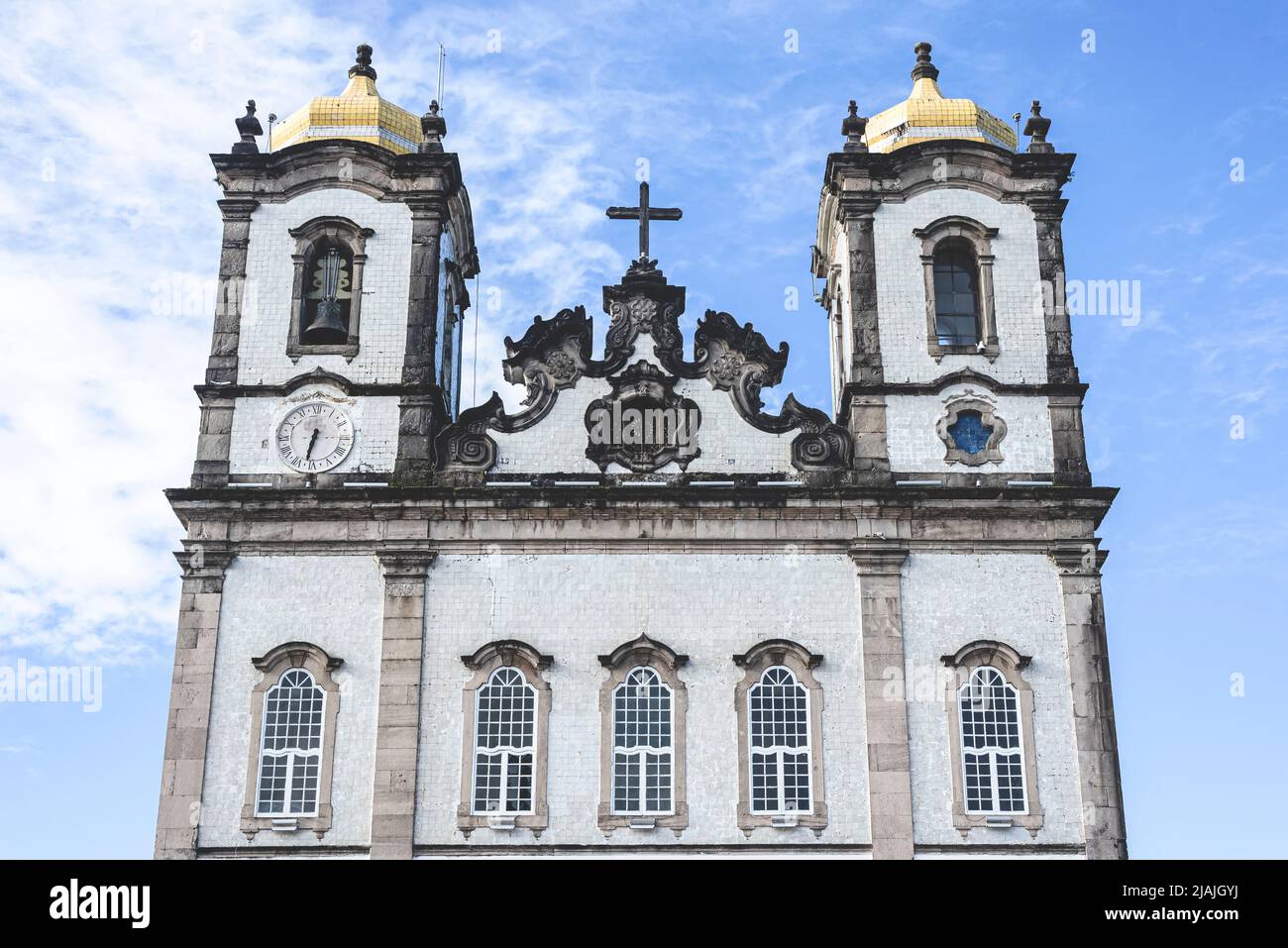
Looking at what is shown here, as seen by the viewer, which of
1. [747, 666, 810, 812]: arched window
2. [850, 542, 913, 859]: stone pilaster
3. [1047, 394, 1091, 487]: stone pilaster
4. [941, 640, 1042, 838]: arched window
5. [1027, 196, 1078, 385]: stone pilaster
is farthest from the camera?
[1027, 196, 1078, 385]: stone pilaster

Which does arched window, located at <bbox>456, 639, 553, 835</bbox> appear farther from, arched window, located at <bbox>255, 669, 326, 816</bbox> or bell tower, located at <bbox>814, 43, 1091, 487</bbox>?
bell tower, located at <bbox>814, 43, 1091, 487</bbox>

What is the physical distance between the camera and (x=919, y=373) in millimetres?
29359

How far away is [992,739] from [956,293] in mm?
7954

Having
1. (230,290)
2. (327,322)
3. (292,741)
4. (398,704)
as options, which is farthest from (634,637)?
(230,290)

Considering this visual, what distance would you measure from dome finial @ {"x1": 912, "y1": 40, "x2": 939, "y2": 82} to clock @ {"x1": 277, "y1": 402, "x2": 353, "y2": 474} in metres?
12.2

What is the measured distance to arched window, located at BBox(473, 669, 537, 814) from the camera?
26.5 m

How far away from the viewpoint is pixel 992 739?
2683 cm

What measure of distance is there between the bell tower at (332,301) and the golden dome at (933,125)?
7.66m

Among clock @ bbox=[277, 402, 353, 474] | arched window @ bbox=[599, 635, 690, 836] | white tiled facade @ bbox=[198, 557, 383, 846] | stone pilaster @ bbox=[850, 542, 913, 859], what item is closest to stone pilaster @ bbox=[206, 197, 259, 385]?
clock @ bbox=[277, 402, 353, 474]

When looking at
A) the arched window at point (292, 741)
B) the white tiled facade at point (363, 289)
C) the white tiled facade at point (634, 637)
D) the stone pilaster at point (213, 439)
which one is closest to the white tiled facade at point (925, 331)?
the white tiled facade at point (634, 637)

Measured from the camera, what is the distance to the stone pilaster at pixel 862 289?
2934cm

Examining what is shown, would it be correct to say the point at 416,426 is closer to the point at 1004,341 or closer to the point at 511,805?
the point at 511,805
